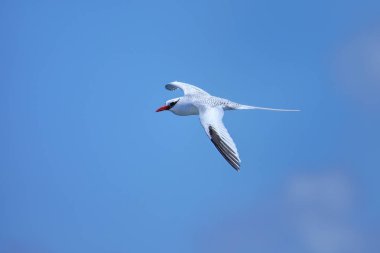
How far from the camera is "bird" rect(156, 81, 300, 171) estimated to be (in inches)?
702

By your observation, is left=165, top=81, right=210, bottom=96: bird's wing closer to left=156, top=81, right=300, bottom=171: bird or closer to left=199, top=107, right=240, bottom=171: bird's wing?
left=156, top=81, right=300, bottom=171: bird

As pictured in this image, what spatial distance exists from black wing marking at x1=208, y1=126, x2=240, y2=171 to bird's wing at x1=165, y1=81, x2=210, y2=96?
5.00 m

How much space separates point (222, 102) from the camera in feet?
68.9

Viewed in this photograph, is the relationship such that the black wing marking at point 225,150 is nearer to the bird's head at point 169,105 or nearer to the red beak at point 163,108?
the bird's head at point 169,105

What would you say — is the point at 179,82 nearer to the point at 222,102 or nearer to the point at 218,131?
the point at 222,102

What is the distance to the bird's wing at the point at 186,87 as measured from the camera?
23666 millimetres

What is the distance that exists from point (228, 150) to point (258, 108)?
376 centimetres

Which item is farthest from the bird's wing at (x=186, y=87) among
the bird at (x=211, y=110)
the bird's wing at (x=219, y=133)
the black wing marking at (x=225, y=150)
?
the black wing marking at (x=225, y=150)

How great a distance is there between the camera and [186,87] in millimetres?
24672

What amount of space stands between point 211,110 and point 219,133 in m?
1.82

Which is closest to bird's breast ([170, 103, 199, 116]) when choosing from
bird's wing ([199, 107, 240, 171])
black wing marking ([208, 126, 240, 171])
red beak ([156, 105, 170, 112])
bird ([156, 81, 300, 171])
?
bird ([156, 81, 300, 171])

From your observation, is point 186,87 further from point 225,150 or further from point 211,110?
point 225,150

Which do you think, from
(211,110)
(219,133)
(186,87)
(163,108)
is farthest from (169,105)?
(219,133)

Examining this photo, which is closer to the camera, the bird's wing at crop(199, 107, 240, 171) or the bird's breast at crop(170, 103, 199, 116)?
the bird's wing at crop(199, 107, 240, 171)
